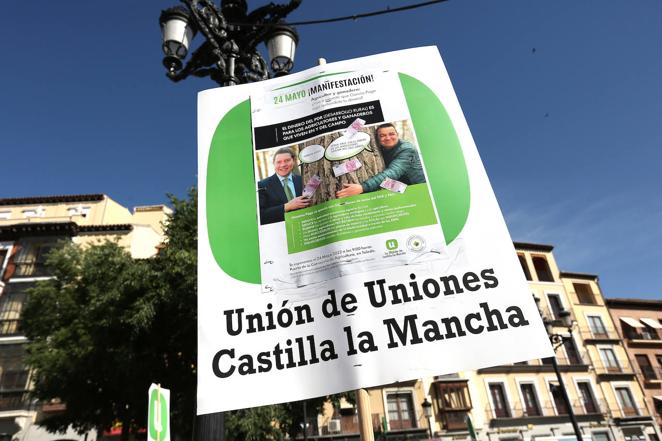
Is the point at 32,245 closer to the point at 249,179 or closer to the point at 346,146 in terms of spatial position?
the point at 249,179

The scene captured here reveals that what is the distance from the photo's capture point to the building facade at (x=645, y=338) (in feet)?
97.8

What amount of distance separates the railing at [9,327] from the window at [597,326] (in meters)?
38.0

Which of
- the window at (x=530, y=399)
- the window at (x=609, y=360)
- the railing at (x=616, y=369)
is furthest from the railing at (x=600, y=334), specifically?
the window at (x=530, y=399)

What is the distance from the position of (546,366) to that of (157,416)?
101ft

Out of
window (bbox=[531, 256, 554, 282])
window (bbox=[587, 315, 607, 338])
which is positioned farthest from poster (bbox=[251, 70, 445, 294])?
window (bbox=[587, 315, 607, 338])

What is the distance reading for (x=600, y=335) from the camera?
31.1m

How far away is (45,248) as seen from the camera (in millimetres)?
26250

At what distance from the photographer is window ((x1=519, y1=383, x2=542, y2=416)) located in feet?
87.1

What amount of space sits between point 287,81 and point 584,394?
3390 cm

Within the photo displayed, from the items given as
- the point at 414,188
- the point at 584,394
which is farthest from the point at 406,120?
the point at 584,394

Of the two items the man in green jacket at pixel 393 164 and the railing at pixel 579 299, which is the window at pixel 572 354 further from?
the man in green jacket at pixel 393 164

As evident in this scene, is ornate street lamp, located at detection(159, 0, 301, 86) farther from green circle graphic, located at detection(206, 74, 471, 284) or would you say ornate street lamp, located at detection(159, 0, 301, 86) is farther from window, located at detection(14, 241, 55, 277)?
window, located at detection(14, 241, 55, 277)

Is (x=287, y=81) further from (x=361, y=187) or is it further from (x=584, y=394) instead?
(x=584, y=394)

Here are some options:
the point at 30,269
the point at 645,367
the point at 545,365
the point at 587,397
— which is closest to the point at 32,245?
the point at 30,269
